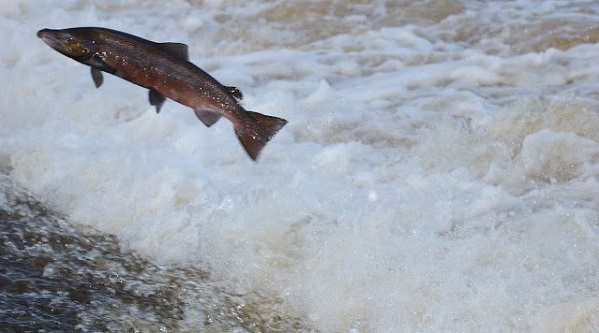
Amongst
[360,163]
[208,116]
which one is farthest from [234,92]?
[360,163]

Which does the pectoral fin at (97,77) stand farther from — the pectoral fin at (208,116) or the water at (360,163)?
the water at (360,163)

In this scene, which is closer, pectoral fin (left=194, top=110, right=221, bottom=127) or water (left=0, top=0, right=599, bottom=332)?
pectoral fin (left=194, top=110, right=221, bottom=127)

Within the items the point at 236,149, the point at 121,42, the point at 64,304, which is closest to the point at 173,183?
the point at 236,149

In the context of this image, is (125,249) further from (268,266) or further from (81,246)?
(268,266)

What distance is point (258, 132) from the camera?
2.77m

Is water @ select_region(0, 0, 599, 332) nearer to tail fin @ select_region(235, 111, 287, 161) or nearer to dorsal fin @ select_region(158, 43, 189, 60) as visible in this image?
tail fin @ select_region(235, 111, 287, 161)

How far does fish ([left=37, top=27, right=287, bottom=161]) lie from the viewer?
269cm

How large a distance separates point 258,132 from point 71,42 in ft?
1.91

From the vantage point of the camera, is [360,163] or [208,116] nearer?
[208,116]

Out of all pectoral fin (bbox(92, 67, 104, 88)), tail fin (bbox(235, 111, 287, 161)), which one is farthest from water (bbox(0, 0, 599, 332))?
pectoral fin (bbox(92, 67, 104, 88))

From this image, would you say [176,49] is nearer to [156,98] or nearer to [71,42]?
[156,98]

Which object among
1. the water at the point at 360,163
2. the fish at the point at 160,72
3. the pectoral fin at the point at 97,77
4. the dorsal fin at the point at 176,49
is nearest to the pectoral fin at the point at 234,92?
the fish at the point at 160,72

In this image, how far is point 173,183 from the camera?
4.21 metres

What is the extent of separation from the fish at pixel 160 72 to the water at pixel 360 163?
0.79m
